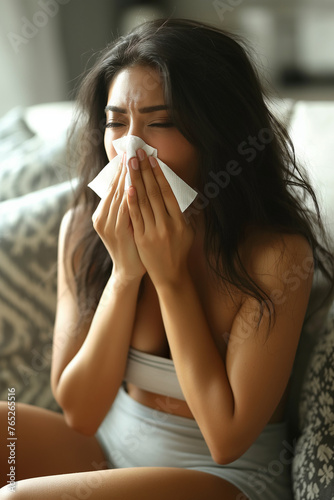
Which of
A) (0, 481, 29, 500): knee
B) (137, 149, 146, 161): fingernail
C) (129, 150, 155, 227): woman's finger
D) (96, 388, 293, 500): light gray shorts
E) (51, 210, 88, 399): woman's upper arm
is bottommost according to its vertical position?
(96, 388, 293, 500): light gray shorts

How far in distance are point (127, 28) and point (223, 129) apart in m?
2.56

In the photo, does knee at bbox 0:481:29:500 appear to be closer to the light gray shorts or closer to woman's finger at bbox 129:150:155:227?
the light gray shorts

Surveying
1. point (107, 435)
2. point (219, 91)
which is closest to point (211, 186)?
point (219, 91)

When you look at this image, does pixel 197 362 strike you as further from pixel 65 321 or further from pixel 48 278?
pixel 48 278

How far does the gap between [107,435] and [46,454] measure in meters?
0.17

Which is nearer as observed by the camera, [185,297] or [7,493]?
[7,493]

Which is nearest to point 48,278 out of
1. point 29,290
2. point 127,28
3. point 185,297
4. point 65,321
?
point 29,290

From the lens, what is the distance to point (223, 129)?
3.13 feet

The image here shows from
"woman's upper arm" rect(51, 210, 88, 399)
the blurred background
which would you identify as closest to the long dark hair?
"woman's upper arm" rect(51, 210, 88, 399)

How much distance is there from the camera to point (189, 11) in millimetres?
3334

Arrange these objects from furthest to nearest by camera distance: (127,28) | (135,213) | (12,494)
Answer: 1. (127,28)
2. (135,213)
3. (12,494)

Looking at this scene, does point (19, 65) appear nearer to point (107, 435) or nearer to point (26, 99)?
point (26, 99)

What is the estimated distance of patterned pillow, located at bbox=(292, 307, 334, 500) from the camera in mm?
933

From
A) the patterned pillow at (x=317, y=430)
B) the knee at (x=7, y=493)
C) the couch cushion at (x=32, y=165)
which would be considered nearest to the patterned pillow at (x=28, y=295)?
the couch cushion at (x=32, y=165)
